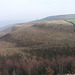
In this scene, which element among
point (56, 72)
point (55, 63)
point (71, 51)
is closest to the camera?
point (56, 72)

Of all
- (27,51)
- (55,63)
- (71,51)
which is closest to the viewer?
(55,63)

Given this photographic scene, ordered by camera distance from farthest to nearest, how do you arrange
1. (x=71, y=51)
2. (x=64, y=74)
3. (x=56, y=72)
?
1. (x=71, y=51)
2. (x=56, y=72)
3. (x=64, y=74)

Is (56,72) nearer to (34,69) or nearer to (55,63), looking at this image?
(55,63)

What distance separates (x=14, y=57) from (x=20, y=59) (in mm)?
2686

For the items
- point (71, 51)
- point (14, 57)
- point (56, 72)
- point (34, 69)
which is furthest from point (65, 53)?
point (14, 57)

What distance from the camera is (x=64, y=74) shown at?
21.2m

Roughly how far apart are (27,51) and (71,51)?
15151mm

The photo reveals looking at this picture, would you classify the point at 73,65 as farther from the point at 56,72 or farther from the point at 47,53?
the point at 47,53

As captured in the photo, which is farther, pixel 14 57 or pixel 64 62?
pixel 14 57

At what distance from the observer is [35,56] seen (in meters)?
31.7

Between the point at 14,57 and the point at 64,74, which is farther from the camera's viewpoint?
the point at 14,57

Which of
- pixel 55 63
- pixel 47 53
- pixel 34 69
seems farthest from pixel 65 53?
pixel 34 69

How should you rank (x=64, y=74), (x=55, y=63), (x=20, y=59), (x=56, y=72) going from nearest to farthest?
(x=64, y=74)
(x=56, y=72)
(x=55, y=63)
(x=20, y=59)

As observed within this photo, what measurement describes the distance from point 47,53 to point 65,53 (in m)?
5.89
